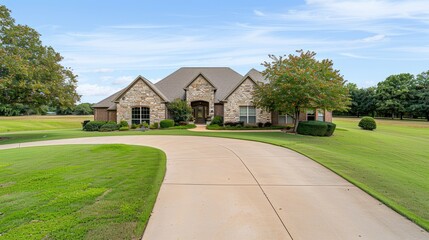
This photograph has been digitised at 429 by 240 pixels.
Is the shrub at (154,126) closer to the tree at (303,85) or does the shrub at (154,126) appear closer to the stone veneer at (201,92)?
the stone veneer at (201,92)

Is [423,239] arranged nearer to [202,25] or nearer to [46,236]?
[46,236]

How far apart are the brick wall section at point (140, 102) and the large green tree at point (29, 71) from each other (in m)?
5.88

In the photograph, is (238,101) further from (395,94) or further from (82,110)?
(82,110)

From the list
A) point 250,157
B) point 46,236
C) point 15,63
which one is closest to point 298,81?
point 250,157

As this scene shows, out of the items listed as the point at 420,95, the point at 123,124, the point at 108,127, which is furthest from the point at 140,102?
the point at 420,95

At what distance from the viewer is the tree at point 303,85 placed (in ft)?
62.3

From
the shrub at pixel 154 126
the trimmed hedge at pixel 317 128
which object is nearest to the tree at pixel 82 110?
the shrub at pixel 154 126

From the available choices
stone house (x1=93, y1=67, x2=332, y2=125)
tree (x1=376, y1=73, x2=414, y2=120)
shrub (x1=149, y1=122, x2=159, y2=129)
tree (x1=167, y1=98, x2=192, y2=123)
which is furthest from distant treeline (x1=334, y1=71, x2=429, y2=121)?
shrub (x1=149, y1=122, x2=159, y2=129)

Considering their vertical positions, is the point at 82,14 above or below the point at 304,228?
above

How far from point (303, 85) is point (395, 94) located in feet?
170

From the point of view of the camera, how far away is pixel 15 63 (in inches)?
659

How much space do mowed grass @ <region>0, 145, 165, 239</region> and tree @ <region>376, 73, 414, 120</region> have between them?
63.3 m

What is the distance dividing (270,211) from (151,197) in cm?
240

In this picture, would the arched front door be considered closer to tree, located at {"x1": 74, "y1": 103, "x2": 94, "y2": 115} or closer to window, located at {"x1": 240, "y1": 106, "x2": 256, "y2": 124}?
window, located at {"x1": 240, "y1": 106, "x2": 256, "y2": 124}
